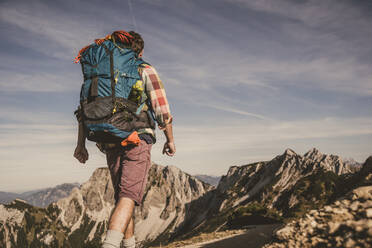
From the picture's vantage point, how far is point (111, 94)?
432 centimetres

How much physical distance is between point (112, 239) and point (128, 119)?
6.26ft

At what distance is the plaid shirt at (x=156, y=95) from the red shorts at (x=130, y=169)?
0.45 m

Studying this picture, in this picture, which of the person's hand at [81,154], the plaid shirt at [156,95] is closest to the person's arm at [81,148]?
the person's hand at [81,154]

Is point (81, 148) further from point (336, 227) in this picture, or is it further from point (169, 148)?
point (336, 227)

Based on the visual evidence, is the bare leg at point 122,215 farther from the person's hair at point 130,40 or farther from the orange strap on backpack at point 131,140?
the person's hair at point 130,40

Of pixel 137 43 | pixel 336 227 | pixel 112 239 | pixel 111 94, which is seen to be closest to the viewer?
pixel 112 239

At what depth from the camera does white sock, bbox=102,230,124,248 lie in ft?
11.5

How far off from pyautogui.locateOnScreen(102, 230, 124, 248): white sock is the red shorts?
622 mm

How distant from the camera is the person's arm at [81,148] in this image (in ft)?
16.7

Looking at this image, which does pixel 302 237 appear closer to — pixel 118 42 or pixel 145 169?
pixel 145 169

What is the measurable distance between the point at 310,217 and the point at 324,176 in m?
161

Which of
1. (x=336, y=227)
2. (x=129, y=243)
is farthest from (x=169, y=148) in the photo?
(x=336, y=227)

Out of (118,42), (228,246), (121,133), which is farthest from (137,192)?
(228,246)

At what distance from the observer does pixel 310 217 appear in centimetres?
448
